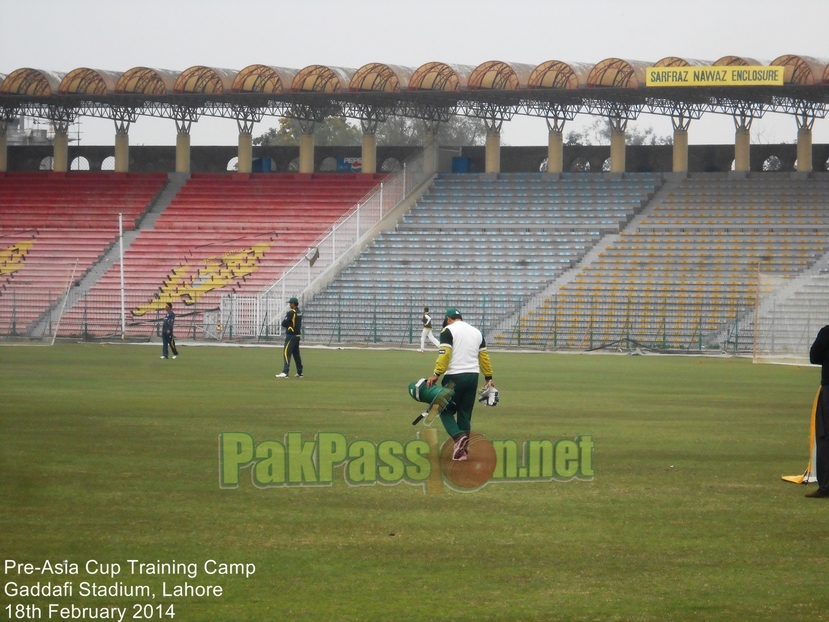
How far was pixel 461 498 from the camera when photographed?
11234mm

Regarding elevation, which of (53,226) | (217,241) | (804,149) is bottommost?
(217,241)

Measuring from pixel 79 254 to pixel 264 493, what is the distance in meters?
43.6

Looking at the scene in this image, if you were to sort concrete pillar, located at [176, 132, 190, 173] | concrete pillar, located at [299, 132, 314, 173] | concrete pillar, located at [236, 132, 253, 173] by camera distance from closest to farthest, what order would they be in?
concrete pillar, located at [299, 132, 314, 173], concrete pillar, located at [236, 132, 253, 173], concrete pillar, located at [176, 132, 190, 173]

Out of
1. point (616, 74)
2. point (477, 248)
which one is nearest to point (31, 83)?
point (477, 248)

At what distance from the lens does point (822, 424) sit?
37.9 feet

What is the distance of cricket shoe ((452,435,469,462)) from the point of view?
12670 mm

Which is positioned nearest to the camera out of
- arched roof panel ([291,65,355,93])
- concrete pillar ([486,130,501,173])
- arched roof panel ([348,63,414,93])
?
arched roof panel ([348,63,414,93])

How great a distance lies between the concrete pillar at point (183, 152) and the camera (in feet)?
193

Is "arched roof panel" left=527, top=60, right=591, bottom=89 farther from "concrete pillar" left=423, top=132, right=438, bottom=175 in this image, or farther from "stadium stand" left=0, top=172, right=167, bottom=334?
"stadium stand" left=0, top=172, right=167, bottom=334

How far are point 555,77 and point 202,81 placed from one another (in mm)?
15753

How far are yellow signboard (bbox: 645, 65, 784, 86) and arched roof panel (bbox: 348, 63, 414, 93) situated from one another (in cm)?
1085

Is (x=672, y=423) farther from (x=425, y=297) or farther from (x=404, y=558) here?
(x=425, y=297)

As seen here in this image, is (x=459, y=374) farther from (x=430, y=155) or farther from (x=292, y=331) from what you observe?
(x=430, y=155)

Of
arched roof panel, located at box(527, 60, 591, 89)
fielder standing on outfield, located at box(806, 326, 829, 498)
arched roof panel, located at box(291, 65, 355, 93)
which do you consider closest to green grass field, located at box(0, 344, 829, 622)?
fielder standing on outfield, located at box(806, 326, 829, 498)
